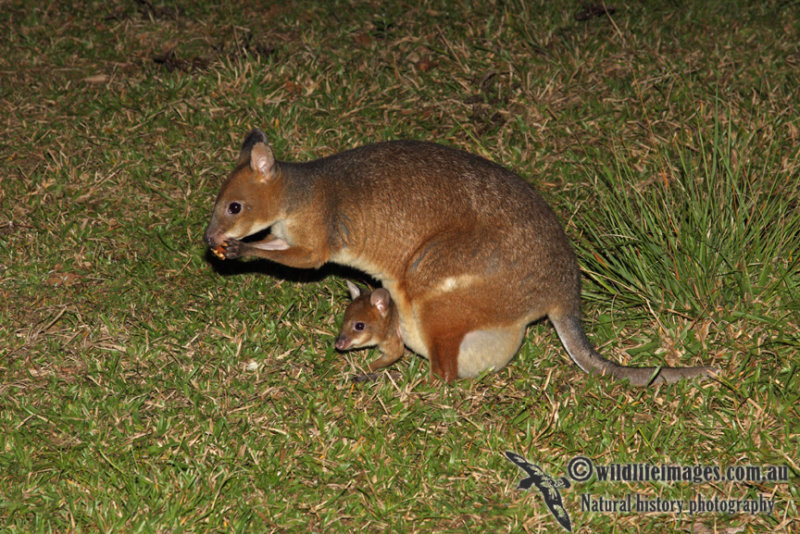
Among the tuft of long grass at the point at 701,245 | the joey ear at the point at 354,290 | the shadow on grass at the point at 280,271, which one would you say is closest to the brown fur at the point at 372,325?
the joey ear at the point at 354,290

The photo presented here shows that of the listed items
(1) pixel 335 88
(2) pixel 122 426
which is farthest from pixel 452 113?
(2) pixel 122 426

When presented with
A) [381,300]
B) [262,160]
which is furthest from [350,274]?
[262,160]

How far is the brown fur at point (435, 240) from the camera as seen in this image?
537cm

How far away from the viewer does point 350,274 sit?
6.67 metres

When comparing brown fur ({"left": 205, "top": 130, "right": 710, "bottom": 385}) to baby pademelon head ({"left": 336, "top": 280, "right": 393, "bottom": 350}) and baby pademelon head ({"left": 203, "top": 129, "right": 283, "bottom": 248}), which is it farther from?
baby pademelon head ({"left": 336, "top": 280, "right": 393, "bottom": 350})

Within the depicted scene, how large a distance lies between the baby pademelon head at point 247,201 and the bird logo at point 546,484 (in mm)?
2175

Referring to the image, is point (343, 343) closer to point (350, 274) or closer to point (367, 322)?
point (367, 322)

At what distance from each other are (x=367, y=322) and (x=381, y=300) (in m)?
0.17

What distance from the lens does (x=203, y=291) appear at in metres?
6.36

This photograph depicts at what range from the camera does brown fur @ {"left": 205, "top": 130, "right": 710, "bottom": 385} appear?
537cm

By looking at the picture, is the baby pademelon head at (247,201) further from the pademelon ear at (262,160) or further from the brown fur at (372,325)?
the brown fur at (372,325)

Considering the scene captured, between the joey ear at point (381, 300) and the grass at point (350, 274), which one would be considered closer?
the grass at point (350, 274)

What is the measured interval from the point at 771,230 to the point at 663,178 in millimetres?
849

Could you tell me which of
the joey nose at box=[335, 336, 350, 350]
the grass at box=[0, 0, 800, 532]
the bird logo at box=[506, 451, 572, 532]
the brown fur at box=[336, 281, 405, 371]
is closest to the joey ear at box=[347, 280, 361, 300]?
the brown fur at box=[336, 281, 405, 371]
